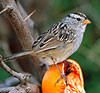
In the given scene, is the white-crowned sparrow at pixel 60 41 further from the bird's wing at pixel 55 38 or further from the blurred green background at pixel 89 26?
the blurred green background at pixel 89 26

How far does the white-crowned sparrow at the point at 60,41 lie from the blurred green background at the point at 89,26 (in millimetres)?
604

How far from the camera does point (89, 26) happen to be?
9.89 ft

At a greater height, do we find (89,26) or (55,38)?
(55,38)

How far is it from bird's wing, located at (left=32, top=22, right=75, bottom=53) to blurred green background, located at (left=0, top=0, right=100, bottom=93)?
684 mm

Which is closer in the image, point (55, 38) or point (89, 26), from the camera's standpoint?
point (55, 38)

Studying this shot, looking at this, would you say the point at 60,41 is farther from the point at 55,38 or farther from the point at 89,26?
the point at 89,26

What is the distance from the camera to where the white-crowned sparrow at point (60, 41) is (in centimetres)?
189

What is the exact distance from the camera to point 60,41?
79.5 inches

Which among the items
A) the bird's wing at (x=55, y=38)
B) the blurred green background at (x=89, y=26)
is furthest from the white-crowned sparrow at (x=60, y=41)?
the blurred green background at (x=89, y=26)

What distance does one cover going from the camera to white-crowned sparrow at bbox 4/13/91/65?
1892mm

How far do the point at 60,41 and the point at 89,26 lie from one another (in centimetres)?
109

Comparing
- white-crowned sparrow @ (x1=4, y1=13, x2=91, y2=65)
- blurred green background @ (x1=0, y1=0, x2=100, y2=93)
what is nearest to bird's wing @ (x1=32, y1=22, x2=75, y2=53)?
white-crowned sparrow @ (x1=4, y1=13, x2=91, y2=65)

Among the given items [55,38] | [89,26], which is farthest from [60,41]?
[89,26]

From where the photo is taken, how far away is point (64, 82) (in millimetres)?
1601
